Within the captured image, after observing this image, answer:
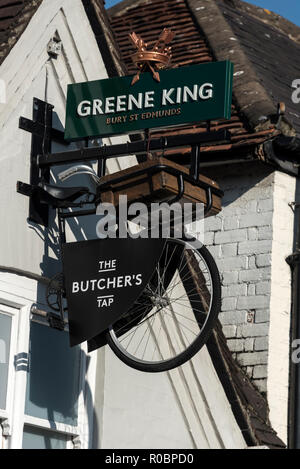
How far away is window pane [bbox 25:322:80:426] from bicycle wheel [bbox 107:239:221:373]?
44cm

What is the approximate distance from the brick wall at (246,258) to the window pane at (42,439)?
2871 mm

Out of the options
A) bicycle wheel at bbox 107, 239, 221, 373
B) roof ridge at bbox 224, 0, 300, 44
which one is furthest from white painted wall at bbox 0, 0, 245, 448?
roof ridge at bbox 224, 0, 300, 44

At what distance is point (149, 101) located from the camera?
35.0 feet

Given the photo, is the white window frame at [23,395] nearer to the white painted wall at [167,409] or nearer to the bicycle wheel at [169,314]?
the white painted wall at [167,409]

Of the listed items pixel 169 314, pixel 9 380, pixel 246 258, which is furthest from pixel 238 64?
pixel 9 380

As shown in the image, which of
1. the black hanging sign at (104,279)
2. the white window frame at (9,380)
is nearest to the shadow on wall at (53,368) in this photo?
the white window frame at (9,380)

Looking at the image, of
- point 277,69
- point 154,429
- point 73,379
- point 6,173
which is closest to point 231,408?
point 154,429

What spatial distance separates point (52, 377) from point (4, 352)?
0.49 metres

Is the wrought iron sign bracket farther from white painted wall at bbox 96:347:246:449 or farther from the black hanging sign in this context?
white painted wall at bbox 96:347:246:449

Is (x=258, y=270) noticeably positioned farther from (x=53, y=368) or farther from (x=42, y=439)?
(x=42, y=439)

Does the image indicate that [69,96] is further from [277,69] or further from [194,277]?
[277,69]

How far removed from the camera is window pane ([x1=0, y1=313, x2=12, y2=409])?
400 inches

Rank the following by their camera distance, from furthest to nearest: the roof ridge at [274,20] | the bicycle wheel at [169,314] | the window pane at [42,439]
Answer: the roof ridge at [274,20]
the window pane at [42,439]
the bicycle wheel at [169,314]

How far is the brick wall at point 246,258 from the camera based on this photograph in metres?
13.1
